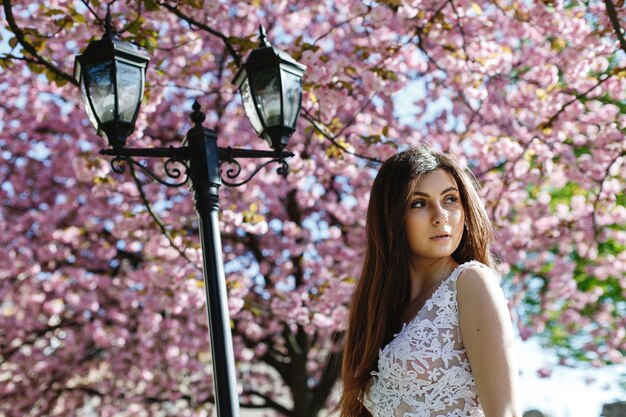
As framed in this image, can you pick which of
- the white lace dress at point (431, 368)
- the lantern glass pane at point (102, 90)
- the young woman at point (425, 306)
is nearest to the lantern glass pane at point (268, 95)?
the lantern glass pane at point (102, 90)

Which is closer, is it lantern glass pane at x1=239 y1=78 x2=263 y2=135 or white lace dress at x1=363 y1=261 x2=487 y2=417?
white lace dress at x1=363 y1=261 x2=487 y2=417

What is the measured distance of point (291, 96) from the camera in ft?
12.8

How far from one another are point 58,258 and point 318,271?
3.01 metres

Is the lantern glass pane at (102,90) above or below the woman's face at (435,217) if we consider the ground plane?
above

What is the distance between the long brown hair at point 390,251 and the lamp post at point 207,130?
3.10ft

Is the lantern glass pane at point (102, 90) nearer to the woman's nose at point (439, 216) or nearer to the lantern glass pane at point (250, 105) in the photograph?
the lantern glass pane at point (250, 105)

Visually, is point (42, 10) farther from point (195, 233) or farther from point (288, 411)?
point (288, 411)

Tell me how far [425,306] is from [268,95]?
5.73ft

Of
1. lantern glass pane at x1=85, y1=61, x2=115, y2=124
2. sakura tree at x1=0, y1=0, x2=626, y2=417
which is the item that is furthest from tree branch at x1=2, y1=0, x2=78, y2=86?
sakura tree at x1=0, y1=0, x2=626, y2=417

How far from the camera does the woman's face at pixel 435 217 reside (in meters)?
2.50

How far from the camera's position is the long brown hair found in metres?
2.54

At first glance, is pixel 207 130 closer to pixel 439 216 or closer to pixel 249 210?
pixel 439 216

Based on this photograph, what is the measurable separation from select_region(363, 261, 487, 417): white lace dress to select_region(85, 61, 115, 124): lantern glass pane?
1793 millimetres

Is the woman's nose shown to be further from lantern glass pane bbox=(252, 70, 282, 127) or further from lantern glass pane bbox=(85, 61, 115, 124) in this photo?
lantern glass pane bbox=(85, 61, 115, 124)
